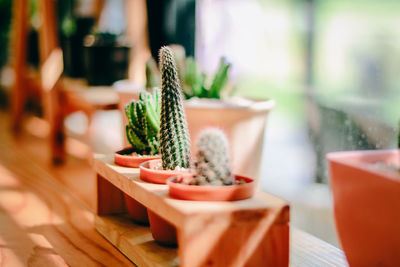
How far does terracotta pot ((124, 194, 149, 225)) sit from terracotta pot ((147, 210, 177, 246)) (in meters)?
0.11

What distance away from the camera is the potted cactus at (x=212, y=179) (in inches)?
31.3

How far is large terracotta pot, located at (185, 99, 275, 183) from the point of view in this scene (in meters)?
1.18

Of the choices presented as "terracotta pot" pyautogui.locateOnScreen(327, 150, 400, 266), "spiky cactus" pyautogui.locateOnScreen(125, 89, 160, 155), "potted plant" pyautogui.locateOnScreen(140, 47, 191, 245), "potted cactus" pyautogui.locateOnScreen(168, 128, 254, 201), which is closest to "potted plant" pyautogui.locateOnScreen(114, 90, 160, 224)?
"spiky cactus" pyautogui.locateOnScreen(125, 89, 160, 155)

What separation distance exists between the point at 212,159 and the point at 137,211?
362 millimetres

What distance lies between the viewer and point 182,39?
1.96 meters

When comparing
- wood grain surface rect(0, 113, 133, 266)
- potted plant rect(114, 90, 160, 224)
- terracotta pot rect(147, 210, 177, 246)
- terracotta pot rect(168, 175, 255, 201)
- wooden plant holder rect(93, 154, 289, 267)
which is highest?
potted plant rect(114, 90, 160, 224)

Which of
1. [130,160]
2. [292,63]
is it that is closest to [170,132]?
[130,160]

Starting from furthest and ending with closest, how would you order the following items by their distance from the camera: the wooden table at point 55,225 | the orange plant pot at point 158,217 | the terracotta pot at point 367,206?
the wooden table at point 55,225
the orange plant pot at point 158,217
the terracotta pot at point 367,206

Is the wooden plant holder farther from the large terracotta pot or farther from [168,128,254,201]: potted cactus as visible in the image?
the large terracotta pot

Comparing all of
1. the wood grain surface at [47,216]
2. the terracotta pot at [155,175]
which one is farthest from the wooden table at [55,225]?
the terracotta pot at [155,175]

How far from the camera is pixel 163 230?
973mm

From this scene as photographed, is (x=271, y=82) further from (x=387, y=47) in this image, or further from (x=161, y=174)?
(x=161, y=174)

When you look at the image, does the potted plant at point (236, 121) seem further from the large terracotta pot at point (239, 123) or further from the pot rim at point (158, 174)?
the pot rim at point (158, 174)

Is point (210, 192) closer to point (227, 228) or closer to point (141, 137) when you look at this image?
point (227, 228)
